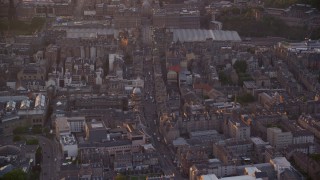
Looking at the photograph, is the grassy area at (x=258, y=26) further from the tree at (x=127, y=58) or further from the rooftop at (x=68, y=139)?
the rooftop at (x=68, y=139)

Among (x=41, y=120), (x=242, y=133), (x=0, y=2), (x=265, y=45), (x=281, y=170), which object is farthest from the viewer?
(x=0, y=2)

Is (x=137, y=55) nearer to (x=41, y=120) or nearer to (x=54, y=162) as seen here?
(x=41, y=120)

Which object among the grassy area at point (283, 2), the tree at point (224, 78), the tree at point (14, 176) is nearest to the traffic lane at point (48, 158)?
the tree at point (14, 176)

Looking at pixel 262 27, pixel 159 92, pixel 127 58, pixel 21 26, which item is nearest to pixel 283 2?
pixel 262 27

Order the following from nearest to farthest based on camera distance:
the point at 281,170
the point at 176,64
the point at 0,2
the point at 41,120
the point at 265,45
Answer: the point at 281,170 < the point at 41,120 < the point at 176,64 < the point at 265,45 < the point at 0,2

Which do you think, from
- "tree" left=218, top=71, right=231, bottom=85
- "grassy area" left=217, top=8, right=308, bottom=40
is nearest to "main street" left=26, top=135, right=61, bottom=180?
"tree" left=218, top=71, right=231, bottom=85

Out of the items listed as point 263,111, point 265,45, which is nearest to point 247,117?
point 263,111
